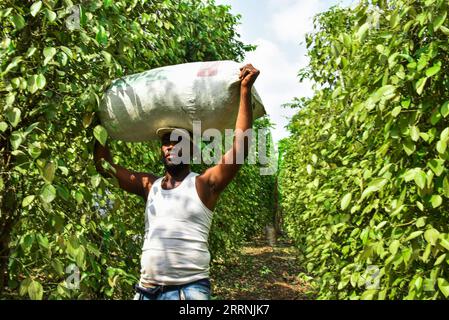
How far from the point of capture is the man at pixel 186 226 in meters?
2.02

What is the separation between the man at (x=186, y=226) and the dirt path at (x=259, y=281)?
183 inches

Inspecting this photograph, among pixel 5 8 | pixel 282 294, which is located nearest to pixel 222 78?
pixel 5 8

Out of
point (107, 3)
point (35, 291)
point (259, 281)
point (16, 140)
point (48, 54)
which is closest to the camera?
point (35, 291)

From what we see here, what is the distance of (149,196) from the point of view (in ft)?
7.36

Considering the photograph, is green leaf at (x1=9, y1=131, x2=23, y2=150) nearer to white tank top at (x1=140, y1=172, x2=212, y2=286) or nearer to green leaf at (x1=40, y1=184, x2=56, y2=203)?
green leaf at (x1=40, y1=184, x2=56, y2=203)

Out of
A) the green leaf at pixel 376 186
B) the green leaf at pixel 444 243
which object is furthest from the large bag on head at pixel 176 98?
the green leaf at pixel 444 243

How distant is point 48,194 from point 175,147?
2.79 ft

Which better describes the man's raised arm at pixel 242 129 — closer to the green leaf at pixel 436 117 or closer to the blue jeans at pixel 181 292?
the blue jeans at pixel 181 292

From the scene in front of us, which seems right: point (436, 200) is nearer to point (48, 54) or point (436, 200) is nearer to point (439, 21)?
point (439, 21)

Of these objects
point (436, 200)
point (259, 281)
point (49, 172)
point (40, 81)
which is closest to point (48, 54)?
point (40, 81)

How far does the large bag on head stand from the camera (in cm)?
209

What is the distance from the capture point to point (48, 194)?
1.44 metres

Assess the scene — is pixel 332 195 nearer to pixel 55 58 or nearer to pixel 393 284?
pixel 393 284

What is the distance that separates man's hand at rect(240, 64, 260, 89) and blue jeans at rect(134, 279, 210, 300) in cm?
87
